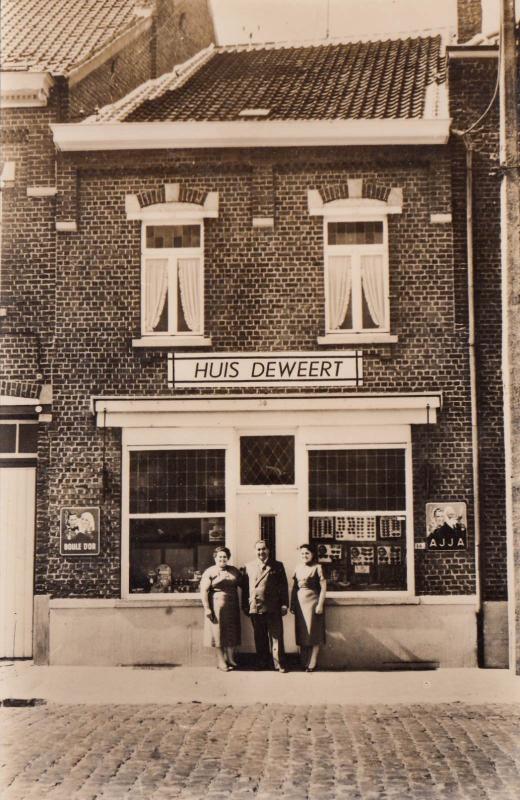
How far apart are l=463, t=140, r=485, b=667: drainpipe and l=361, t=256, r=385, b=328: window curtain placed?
123 cm

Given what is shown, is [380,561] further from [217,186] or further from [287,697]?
[217,186]

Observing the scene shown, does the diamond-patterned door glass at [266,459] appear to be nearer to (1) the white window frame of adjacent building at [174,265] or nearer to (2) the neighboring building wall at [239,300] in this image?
(2) the neighboring building wall at [239,300]

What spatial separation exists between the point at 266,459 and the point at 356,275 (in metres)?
2.93

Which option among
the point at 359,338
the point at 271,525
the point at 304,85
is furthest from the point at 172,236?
the point at 271,525

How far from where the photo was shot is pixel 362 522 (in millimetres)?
13555

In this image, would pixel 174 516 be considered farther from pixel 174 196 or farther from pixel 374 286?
pixel 174 196

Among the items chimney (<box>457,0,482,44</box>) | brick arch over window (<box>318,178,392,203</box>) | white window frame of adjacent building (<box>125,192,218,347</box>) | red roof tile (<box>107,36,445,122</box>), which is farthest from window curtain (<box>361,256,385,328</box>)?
chimney (<box>457,0,482,44</box>)

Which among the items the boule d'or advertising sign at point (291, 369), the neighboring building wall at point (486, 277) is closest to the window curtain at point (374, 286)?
the boule d'or advertising sign at point (291, 369)

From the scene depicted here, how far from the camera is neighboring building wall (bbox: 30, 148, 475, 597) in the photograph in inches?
534

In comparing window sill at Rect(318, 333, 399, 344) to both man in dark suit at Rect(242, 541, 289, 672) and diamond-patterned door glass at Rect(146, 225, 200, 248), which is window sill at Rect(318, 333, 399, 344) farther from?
man in dark suit at Rect(242, 541, 289, 672)

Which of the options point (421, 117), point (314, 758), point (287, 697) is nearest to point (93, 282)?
point (421, 117)

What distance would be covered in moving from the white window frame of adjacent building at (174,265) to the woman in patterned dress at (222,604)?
3.26m

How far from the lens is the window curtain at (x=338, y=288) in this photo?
13664 mm

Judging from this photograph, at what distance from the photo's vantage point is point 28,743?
9.30m
